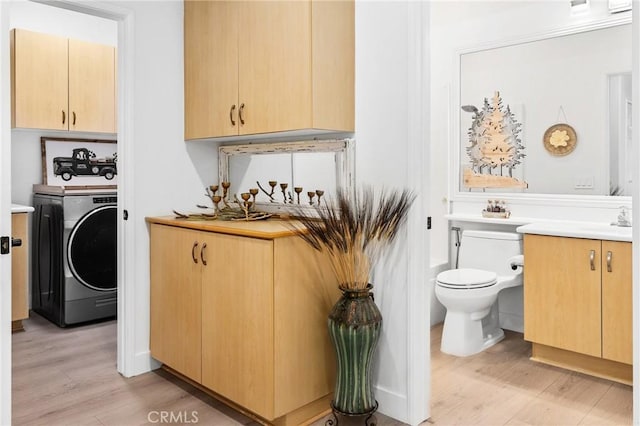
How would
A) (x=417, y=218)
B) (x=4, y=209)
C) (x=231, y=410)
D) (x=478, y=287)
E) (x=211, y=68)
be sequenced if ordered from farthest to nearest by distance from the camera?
(x=478, y=287), (x=211, y=68), (x=231, y=410), (x=417, y=218), (x=4, y=209)

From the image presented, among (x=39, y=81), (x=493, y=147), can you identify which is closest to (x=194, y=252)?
(x=39, y=81)

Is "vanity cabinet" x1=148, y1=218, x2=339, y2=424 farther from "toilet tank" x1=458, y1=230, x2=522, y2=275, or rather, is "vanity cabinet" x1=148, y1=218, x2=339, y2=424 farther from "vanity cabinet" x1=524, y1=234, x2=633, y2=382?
"toilet tank" x1=458, y1=230, x2=522, y2=275

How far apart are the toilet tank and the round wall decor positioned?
618 millimetres

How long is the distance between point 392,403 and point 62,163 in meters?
3.24

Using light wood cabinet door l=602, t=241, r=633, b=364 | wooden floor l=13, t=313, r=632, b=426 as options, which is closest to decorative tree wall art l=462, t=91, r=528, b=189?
light wood cabinet door l=602, t=241, r=633, b=364

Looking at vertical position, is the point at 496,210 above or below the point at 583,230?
above

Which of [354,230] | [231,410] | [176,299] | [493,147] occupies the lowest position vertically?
[231,410]

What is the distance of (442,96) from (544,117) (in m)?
0.82

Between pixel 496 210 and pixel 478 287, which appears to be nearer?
pixel 478 287

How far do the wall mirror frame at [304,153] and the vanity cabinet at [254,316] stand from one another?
39 cm

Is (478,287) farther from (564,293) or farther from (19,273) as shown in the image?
(19,273)

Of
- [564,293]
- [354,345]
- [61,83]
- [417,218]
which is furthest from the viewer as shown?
[61,83]

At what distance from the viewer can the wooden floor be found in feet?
7.67

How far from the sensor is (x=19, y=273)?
3.56 m
